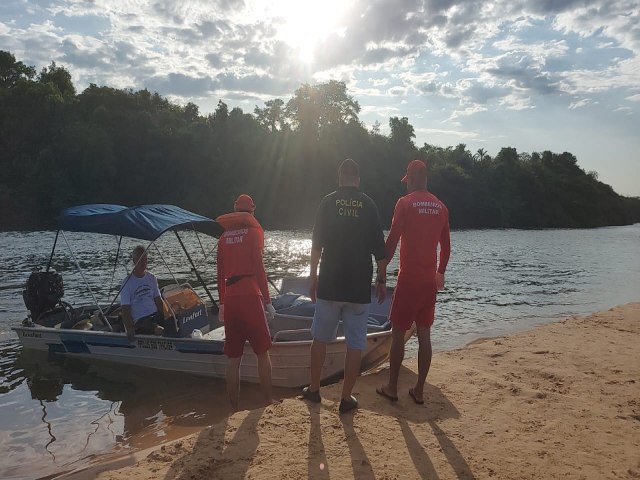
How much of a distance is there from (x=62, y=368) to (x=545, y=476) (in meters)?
9.20

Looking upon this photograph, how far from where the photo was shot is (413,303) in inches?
219

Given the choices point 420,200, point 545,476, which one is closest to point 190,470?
point 545,476

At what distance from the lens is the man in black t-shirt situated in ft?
17.0

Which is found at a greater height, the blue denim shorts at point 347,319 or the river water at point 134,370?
the blue denim shorts at point 347,319

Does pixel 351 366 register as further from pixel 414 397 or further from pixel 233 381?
pixel 233 381

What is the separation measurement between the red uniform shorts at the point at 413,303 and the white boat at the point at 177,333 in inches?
90.2

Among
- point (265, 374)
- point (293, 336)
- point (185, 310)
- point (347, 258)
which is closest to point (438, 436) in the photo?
point (347, 258)

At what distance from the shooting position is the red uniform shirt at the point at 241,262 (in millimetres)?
5969

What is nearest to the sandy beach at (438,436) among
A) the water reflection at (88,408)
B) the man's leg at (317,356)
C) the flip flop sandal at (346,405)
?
the flip flop sandal at (346,405)

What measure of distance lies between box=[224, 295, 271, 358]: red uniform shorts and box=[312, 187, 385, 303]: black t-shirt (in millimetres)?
1127

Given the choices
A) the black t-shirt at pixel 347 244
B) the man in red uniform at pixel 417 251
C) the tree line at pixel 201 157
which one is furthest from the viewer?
the tree line at pixel 201 157

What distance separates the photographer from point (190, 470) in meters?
4.37

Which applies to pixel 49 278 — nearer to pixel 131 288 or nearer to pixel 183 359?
pixel 131 288

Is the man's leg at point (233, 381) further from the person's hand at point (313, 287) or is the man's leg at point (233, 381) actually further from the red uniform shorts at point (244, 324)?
the person's hand at point (313, 287)
